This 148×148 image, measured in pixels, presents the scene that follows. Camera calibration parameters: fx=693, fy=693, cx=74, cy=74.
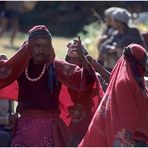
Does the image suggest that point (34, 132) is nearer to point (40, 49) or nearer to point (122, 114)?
point (40, 49)

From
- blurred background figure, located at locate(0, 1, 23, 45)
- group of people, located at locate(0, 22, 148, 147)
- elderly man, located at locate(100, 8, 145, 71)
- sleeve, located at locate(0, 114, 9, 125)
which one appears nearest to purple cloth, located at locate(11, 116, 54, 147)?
group of people, located at locate(0, 22, 148, 147)

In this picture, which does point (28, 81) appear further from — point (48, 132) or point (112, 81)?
point (112, 81)

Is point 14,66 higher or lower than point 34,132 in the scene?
higher

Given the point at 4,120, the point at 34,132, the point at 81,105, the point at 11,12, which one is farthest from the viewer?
the point at 11,12

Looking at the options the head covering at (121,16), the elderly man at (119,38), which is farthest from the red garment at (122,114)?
the head covering at (121,16)

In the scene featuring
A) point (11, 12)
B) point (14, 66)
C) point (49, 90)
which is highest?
point (11, 12)

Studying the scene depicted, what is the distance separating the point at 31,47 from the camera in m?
5.98

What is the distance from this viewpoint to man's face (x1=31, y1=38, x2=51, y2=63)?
5.97m

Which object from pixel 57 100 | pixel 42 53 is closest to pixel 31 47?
pixel 42 53

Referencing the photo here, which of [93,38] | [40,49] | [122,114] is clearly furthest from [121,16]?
[122,114]

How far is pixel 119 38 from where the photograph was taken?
9.82 meters

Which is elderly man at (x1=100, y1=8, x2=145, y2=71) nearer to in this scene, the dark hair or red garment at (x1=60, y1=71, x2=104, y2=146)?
red garment at (x1=60, y1=71, x2=104, y2=146)

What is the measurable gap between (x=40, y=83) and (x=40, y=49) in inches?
11.5

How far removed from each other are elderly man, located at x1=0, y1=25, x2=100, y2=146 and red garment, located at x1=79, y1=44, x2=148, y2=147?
48cm
